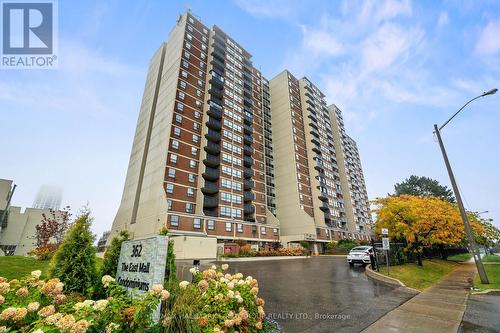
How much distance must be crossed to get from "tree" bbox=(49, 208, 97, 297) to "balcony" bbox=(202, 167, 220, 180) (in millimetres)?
39328

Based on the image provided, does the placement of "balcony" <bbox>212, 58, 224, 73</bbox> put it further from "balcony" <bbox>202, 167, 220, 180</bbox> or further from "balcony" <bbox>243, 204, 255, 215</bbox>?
"balcony" <bbox>243, 204, 255, 215</bbox>

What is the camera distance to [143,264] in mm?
5148

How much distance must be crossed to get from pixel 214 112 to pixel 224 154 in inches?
374

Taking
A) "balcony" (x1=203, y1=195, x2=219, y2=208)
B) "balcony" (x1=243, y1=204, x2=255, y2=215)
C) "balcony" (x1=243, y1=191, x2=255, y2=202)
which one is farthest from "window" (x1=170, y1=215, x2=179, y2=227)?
"balcony" (x1=243, y1=191, x2=255, y2=202)

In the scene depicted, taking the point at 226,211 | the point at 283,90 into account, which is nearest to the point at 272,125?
the point at 283,90

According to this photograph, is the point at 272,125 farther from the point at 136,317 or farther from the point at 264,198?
the point at 136,317

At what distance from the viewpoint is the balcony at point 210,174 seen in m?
46.3

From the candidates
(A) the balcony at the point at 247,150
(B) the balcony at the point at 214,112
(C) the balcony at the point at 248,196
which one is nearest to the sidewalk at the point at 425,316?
(C) the balcony at the point at 248,196

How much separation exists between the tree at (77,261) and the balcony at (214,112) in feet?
153

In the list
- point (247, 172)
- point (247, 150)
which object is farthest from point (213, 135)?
point (247, 172)

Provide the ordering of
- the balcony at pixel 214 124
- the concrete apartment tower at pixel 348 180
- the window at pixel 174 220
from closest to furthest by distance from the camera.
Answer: the window at pixel 174 220 → the balcony at pixel 214 124 → the concrete apartment tower at pixel 348 180

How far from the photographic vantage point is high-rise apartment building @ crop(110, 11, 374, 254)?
141ft

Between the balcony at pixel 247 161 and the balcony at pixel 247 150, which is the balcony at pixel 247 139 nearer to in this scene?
the balcony at pixel 247 150

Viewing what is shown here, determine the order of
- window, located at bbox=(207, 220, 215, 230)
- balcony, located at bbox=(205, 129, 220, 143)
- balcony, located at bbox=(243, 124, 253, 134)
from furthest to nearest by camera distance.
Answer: balcony, located at bbox=(243, 124, 253, 134)
balcony, located at bbox=(205, 129, 220, 143)
window, located at bbox=(207, 220, 215, 230)
